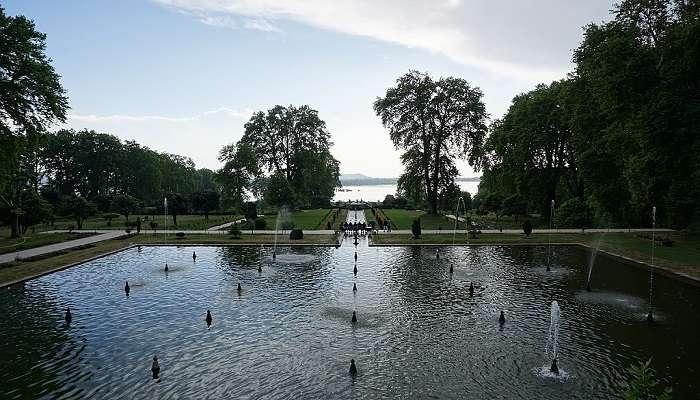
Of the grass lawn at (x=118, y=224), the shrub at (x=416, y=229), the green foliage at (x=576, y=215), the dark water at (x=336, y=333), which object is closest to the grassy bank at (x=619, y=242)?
the shrub at (x=416, y=229)

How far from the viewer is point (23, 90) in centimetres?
3416

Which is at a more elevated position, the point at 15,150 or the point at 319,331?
the point at 15,150

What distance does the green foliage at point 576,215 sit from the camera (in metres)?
52.6

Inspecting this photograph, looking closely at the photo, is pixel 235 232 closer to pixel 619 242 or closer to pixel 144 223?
pixel 144 223

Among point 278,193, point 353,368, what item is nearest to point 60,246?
point 278,193

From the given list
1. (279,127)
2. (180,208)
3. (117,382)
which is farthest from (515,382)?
(279,127)

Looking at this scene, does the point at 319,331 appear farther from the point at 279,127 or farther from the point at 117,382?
the point at 279,127

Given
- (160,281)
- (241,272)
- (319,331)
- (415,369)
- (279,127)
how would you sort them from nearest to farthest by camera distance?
1. (415,369)
2. (319,331)
3. (160,281)
4. (241,272)
5. (279,127)

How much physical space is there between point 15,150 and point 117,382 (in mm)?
29905

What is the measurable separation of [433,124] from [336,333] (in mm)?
53539

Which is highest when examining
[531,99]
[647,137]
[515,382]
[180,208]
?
[531,99]

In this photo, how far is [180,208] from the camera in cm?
6781

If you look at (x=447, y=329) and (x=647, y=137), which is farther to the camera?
(x=647, y=137)

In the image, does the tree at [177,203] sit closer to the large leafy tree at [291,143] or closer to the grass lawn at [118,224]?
the grass lawn at [118,224]
